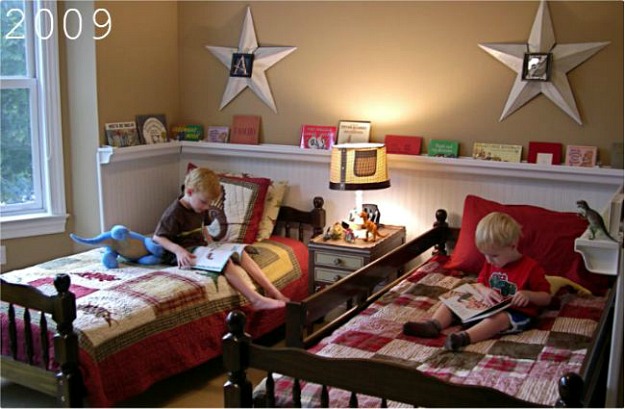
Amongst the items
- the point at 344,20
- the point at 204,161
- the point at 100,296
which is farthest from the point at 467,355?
the point at 204,161

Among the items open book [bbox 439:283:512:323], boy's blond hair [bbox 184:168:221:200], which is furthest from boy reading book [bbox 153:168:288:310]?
open book [bbox 439:283:512:323]

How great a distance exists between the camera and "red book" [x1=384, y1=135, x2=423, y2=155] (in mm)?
3996

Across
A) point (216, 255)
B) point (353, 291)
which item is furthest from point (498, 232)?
point (216, 255)

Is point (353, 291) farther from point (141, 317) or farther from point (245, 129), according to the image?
point (245, 129)

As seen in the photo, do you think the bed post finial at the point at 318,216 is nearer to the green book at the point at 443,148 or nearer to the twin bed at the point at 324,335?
the twin bed at the point at 324,335

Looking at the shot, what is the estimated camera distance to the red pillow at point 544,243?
3312 millimetres

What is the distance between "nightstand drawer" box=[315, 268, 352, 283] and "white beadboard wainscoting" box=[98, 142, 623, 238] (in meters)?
0.50

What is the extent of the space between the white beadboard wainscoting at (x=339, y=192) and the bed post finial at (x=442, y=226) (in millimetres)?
90

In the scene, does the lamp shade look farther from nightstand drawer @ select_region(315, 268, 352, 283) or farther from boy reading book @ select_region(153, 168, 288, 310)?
boy reading book @ select_region(153, 168, 288, 310)

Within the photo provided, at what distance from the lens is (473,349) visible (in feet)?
8.69

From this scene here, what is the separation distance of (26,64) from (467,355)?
288 centimetres

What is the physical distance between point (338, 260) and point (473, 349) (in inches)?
50.4

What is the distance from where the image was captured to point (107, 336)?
115 inches

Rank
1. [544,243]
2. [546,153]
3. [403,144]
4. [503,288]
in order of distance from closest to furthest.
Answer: [503,288]
[544,243]
[546,153]
[403,144]
